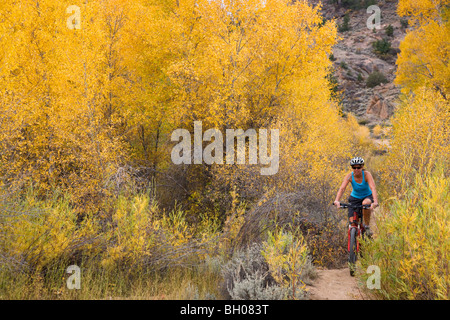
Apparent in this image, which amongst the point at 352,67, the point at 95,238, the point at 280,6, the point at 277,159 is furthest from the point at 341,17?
the point at 95,238

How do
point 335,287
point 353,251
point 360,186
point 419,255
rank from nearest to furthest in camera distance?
point 419,255
point 335,287
point 353,251
point 360,186

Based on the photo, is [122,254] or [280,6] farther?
[280,6]

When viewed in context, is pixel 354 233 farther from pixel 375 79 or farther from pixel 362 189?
pixel 375 79

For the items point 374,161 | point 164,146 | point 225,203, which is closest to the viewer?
point 225,203

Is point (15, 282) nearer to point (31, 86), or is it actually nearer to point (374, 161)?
point (31, 86)

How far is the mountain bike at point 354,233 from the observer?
455 cm

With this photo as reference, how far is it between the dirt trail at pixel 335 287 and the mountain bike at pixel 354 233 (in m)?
0.23

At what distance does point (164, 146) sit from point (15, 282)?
310 inches

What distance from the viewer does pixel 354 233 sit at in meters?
4.61

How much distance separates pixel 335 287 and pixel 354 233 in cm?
92

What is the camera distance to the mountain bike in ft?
14.9

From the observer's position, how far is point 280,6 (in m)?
9.68

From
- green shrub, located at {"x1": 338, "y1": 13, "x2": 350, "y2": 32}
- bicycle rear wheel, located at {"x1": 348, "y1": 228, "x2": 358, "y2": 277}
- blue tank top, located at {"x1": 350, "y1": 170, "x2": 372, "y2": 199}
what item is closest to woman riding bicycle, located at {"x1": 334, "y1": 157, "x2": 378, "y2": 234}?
blue tank top, located at {"x1": 350, "y1": 170, "x2": 372, "y2": 199}

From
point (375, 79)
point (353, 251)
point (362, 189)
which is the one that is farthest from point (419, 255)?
point (375, 79)
